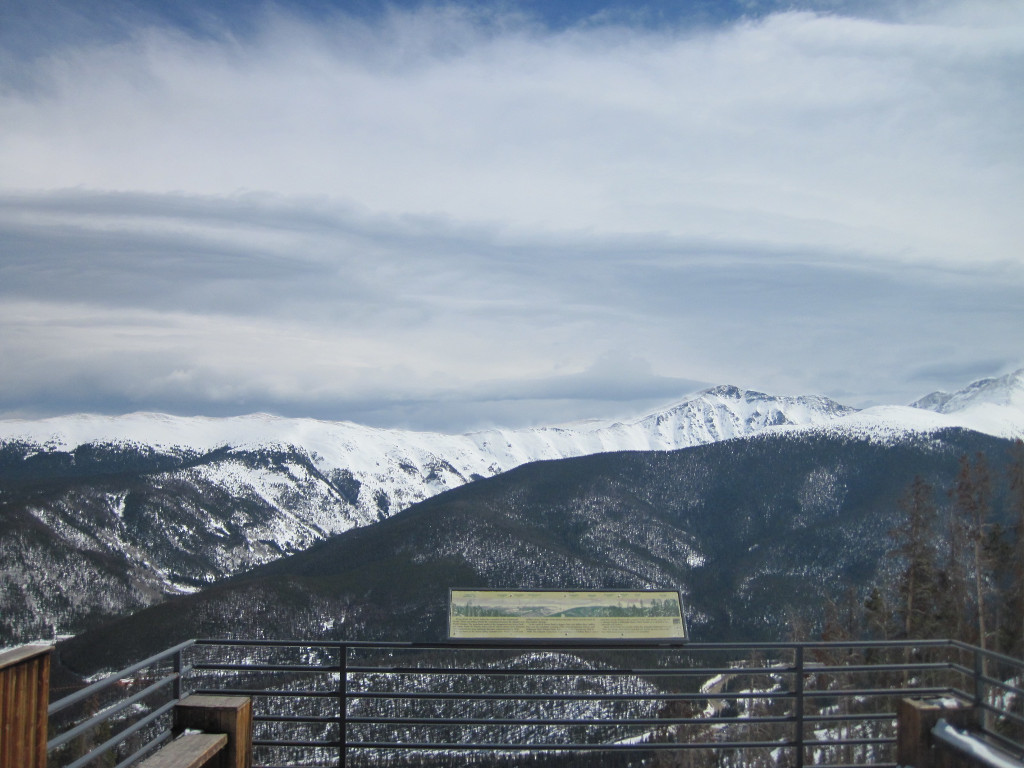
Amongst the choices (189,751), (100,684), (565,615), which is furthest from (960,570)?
(100,684)

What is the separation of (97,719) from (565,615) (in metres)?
3.84

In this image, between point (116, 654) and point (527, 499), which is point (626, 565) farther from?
point (116, 654)

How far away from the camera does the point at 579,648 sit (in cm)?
725

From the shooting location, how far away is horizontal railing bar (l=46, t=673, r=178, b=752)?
4680 millimetres

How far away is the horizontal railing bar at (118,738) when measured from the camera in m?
4.81

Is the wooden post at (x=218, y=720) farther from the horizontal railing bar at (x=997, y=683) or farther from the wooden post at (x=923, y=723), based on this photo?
the horizontal railing bar at (x=997, y=683)

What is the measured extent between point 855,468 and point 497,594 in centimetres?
20142

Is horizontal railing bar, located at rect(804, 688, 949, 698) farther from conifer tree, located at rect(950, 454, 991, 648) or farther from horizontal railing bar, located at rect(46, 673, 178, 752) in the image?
conifer tree, located at rect(950, 454, 991, 648)

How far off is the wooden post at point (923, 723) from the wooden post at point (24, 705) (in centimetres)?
578

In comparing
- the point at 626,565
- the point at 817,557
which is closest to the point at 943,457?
the point at 817,557

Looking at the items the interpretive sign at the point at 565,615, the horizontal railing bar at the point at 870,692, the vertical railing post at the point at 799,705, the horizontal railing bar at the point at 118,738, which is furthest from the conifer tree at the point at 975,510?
the horizontal railing bar at the point at 118,738

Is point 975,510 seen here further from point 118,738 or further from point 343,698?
point 118,738

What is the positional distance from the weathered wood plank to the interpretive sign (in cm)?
203

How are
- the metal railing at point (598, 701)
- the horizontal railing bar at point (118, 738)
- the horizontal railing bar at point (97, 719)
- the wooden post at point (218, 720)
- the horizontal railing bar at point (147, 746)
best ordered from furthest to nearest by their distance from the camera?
1. the metal railing at point (598, 701)
2. the wooden post at point (218, 720)
3. the horizontal railing bar at point (147, 746)
4. the horizontal railing bar at point (118, 738)
5. the horizontal railing bar at point (97, 719)
